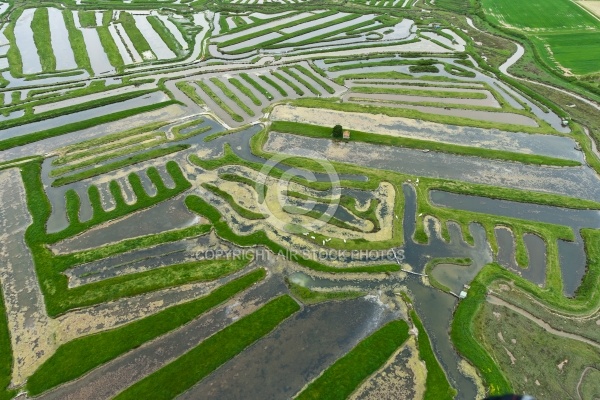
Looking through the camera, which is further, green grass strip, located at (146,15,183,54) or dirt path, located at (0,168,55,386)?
green grass strip, located at (146,15,183,54)

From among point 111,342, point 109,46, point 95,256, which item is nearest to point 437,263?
point 111,342

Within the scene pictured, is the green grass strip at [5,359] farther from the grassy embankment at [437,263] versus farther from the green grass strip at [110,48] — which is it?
the green grass strip at [110,48]

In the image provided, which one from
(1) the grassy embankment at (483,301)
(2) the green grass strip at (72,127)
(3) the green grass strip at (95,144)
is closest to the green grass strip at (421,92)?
(2) the green grass strip at (72,127)

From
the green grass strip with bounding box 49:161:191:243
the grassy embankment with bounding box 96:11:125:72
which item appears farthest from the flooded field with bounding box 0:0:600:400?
the grassy embankment with bounding box 96:11:125:72

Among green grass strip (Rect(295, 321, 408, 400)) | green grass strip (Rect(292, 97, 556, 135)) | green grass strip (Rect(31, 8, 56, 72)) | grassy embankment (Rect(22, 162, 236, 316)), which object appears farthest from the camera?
green grass strip (Rect(31, 8, 56, 72))

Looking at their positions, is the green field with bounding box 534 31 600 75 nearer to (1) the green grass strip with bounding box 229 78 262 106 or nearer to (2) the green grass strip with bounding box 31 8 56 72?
(1) the green grass strip with bounding box 229 78 262 106

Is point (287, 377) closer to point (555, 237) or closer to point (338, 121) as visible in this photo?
point (555, 237)
